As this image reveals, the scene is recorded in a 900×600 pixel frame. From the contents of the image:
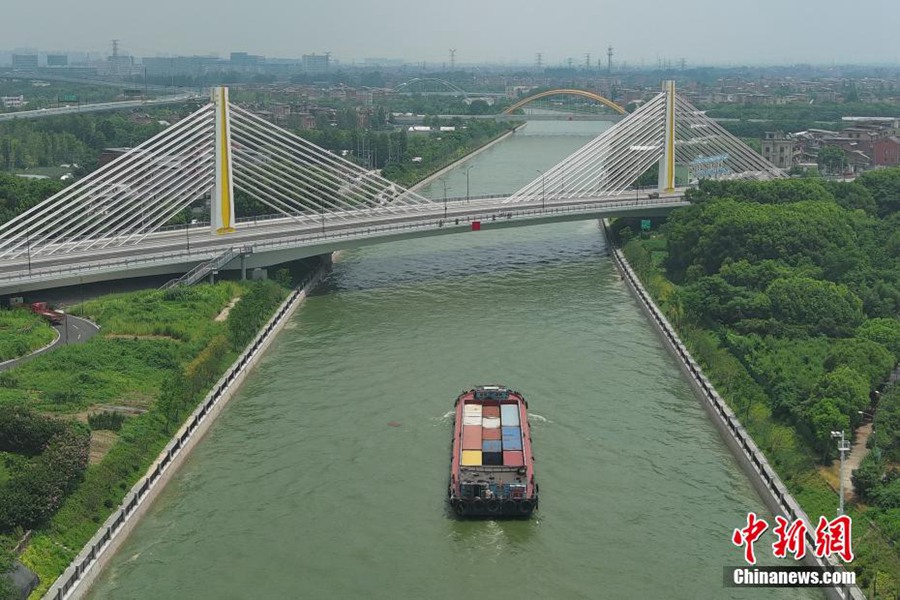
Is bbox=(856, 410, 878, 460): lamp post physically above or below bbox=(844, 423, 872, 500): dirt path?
above

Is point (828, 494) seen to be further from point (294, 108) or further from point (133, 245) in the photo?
point (294, 108)

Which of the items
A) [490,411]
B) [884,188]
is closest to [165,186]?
[490,411]

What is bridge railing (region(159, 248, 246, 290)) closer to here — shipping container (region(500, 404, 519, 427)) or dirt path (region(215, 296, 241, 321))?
dirt path (region(215, 296, 241, 321))

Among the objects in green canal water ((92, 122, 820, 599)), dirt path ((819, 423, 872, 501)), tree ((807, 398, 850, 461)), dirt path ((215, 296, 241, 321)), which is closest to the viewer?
green canal water ((92, 122, 820, 599))

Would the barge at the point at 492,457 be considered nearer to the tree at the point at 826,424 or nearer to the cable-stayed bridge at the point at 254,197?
the tree at the point at 826,424

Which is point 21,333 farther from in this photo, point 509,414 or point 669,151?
point 669,151

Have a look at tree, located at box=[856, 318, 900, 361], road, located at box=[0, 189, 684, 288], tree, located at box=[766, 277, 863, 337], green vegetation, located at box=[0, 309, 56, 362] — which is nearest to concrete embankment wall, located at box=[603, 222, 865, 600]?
tree, located at box=[766, 277, 863, 337]
